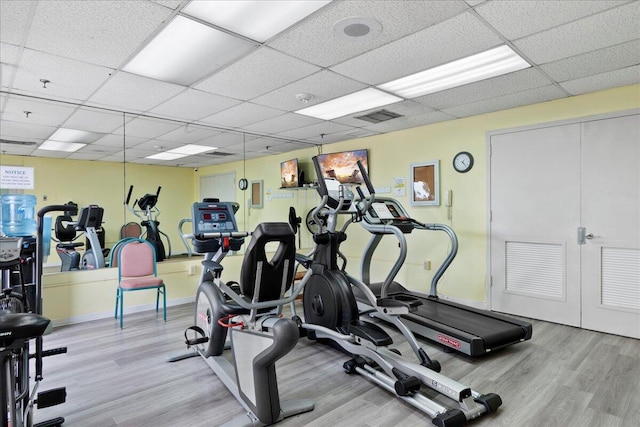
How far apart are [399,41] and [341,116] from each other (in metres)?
2.16

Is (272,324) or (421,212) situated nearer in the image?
(272,324)

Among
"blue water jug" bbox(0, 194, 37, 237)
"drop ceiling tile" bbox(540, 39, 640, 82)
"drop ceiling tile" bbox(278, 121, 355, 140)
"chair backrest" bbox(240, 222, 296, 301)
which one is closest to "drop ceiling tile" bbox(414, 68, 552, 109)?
"drop ceiling tile" bbox(540, 39, 640, 82)

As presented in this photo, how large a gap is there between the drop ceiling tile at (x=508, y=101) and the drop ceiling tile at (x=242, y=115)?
228 cm

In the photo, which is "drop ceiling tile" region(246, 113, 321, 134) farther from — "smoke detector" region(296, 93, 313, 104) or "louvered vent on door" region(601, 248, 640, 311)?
"louvered vent on door" region(601, 248, 640, 311)

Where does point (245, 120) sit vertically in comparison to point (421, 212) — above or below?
above

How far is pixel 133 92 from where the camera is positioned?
3818 mm

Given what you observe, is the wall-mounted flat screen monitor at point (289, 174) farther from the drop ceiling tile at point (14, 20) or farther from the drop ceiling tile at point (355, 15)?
the drop ceiling tile at point (14, 20)

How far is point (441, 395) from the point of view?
2.56 metres

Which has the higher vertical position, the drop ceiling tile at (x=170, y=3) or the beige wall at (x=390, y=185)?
the drop ceiling tile at (x=170, y=3)

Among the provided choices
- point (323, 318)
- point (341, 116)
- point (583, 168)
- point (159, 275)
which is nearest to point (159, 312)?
point (159, 275)

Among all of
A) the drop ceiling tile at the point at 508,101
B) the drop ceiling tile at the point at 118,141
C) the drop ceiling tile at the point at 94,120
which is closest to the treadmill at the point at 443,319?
the drop ceiling tile at the point at 508,101

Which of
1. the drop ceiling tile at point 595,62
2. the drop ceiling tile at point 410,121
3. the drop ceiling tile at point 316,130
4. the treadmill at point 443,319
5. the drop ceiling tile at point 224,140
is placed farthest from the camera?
the drop ceiling tile at point 224,140

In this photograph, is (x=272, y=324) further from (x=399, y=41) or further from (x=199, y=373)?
(x=399, y=41)

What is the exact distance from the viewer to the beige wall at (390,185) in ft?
13.8
